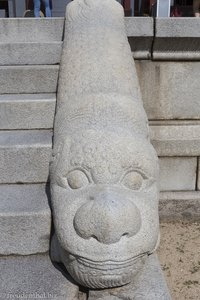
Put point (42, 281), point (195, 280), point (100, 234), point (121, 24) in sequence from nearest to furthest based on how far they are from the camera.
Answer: point (100, 234) → point (42, 281) → point (195, 280) → point (121, 24)

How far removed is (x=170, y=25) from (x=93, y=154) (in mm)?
1845

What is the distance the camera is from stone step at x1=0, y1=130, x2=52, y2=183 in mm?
2668

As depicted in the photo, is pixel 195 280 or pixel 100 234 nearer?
pixel 100 234

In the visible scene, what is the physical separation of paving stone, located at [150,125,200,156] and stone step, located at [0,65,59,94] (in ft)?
3.78

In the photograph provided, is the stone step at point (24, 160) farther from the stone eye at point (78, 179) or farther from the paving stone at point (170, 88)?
the paving stone at point (170, 88)

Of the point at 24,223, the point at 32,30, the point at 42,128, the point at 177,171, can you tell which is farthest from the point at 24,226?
the point at 32,30

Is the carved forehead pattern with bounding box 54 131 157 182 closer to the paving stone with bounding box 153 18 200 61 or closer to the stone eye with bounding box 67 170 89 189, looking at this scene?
the stone eye with bounding box 67 170 89 189

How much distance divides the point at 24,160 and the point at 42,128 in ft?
1.70

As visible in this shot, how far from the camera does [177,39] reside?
3.25 meters

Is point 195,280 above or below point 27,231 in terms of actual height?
below

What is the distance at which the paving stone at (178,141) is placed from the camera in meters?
3.48

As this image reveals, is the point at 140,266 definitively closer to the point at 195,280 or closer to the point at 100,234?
the point at 100,234

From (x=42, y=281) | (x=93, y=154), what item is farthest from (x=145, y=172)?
(x=42, y=281)

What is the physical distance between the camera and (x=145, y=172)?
1942 mm
